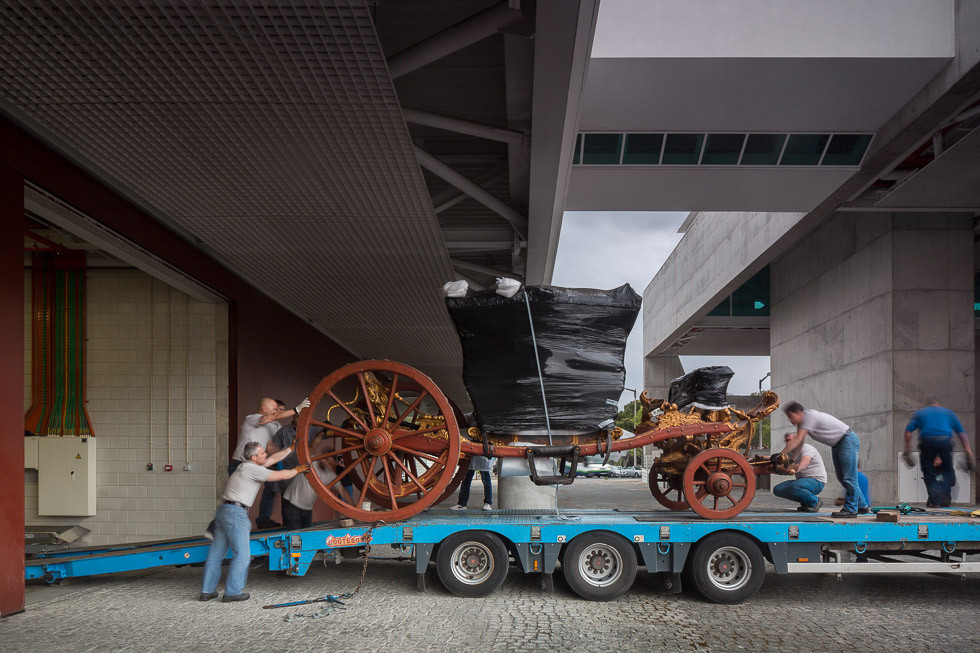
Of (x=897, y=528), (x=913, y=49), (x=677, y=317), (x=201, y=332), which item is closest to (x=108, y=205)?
(x=201, y=332)

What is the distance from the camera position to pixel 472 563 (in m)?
7.71

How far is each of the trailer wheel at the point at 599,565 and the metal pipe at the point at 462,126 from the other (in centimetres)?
499

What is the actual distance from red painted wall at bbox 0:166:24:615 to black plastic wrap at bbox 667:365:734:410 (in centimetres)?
687

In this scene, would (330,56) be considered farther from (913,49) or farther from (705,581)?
(913,49)

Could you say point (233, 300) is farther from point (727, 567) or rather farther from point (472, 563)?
point (727, 567)

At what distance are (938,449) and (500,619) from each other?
6816 mm

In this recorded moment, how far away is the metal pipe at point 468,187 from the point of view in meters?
10.5

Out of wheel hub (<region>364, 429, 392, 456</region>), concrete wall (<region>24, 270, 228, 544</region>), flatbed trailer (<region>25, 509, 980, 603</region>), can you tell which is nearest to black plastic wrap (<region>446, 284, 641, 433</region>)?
wheel hub (<region>364, 429, 392, 456</region>)

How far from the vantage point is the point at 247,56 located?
6121mm

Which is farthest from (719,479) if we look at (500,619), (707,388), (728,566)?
(500,619)

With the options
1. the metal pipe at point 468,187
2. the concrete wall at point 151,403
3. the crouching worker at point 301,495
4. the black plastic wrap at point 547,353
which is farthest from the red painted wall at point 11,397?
the concrete wall at point 151,403

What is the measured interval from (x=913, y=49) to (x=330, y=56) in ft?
36.2

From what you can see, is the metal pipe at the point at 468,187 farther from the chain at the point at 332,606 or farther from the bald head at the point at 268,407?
the chain at the point at 332,606

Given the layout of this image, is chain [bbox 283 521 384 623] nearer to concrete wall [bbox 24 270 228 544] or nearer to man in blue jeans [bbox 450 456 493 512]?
man in blue jeans [bbox 450 456 493 512]
